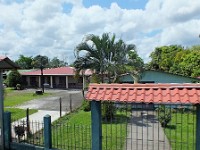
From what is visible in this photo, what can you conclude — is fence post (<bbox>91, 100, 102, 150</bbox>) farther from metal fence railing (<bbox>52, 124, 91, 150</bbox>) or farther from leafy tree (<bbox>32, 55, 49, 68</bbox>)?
leafy tree (<bbox>32, 55, 49, 68</bbox>)

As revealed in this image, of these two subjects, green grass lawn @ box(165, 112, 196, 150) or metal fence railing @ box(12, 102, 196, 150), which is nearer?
green grass lawn @ box(165, 112, 196, 150)

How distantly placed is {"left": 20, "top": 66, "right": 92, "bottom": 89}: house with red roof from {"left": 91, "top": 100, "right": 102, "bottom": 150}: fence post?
32.4m

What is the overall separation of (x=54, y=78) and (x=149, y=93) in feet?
134

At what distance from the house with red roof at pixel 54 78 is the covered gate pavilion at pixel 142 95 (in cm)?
3244

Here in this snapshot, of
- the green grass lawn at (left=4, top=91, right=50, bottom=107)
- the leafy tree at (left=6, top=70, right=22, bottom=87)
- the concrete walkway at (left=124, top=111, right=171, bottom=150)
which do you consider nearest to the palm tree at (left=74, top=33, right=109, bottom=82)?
the concrete walkway at (left=124, top=111, right=171, bottom=150)

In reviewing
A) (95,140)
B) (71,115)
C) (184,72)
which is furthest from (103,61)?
(184,72)

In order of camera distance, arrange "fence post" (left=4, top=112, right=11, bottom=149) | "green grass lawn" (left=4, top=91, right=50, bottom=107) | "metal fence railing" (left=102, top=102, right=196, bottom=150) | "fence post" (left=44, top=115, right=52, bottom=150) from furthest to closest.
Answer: "green grass lawn" (left=4, top=91, right=50, bottom=107) < "fence post" (left=4, top=112, right=11, bottom=149) < "metal fence railing" (left=102, top=102, right=196, bottom=150) < "fence post" (left=44, top=115, right=52, bottom=150)

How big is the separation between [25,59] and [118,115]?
2669 inches

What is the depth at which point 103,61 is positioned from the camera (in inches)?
612

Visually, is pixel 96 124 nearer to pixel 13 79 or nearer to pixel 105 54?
pixel 105 54

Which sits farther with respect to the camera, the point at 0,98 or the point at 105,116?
the point at 105,116

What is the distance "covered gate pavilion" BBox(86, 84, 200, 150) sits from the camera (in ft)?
17.9

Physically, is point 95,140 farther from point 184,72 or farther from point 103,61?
point 184,72

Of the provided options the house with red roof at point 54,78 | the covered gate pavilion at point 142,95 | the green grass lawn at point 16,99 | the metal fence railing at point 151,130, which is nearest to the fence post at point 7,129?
the metal fence railing at point 151,130
